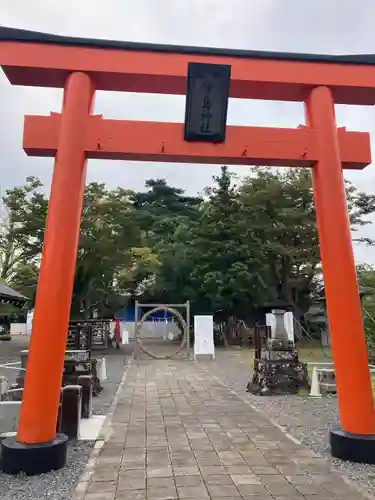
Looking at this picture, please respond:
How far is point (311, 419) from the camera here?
21.9 feet

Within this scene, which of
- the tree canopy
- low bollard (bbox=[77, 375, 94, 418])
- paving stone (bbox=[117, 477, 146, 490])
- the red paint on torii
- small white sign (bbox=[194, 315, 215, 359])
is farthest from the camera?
the tree canopy

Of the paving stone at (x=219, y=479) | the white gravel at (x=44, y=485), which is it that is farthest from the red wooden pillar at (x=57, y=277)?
the paving stone at (x=219, y=479)

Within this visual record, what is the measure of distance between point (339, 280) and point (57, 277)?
3.14 metres

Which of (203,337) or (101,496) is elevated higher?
(203,337)

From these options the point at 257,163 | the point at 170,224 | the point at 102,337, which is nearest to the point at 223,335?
the point at 102,337

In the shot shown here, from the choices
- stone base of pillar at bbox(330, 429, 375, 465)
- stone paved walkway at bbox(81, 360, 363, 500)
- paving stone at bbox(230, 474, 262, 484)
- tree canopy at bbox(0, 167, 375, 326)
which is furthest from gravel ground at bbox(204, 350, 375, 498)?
tree canopy at bbox(0, 167, 375, 326)

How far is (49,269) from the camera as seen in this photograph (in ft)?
14.7

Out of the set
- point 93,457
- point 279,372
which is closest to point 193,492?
point 93,457

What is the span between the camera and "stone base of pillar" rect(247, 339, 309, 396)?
909 centimetres

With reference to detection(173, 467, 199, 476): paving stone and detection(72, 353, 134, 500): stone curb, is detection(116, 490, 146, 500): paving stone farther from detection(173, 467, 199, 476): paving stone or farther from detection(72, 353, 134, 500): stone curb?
detection(173, 467, 199, 476): paving stone

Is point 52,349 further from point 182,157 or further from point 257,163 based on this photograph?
point 257,163

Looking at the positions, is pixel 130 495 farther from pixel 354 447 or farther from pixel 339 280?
pixel 339 280

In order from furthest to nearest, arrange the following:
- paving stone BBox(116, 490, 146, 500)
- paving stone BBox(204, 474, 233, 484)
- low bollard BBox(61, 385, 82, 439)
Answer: low bollard BBox(61, 385, 82, 439), paving stone BBox(204, 474, 233, 484), paving stone BBox(116, 490, 146, 500)

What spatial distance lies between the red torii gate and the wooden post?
0.04 feet
